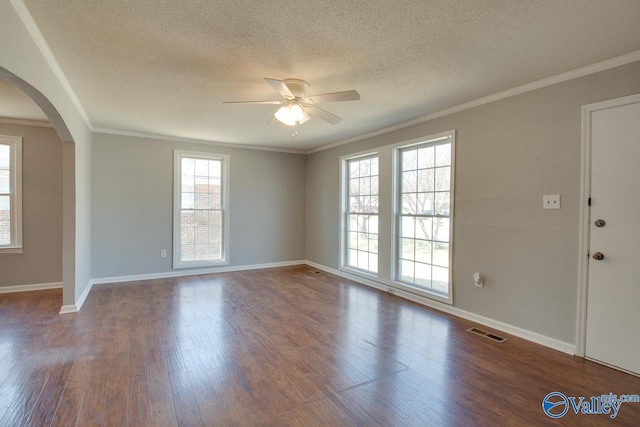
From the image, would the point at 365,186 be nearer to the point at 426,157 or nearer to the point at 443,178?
the point at 426,157

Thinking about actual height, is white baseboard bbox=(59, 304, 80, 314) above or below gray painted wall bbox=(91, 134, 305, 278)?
Result: below

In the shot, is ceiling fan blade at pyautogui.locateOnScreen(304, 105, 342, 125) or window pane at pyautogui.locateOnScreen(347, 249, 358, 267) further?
window pane at pyautogui.locateOnScreen(347, 249, 358, 267)

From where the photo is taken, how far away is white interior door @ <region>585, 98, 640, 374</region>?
243cm

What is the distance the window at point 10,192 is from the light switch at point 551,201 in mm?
6595

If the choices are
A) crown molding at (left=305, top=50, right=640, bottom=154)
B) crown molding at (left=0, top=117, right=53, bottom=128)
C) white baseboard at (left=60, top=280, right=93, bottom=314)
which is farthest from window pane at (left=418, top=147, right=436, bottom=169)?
crown molding at (left=0, top=117, right=53, bottom=128)

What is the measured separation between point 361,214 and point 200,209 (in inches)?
116

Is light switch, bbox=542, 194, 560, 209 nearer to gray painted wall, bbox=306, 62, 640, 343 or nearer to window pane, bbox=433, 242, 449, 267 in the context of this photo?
gray painted wall, bbox=306, 62, 640, 343

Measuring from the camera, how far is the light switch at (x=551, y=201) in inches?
113

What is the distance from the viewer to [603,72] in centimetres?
260

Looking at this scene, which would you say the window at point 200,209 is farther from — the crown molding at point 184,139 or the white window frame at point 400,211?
the white window frame at point 400,211

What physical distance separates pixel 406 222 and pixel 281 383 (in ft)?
9.65

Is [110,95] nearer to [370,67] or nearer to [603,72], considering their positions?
[370,67]

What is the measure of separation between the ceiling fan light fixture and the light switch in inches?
94.1

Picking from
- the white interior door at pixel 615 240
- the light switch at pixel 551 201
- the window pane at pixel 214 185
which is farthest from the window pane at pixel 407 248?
the window pane at pixel 214 185
